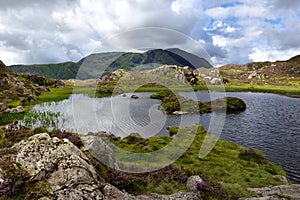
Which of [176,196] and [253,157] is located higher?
[176,196]

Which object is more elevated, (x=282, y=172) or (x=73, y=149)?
(x=73, y=149)

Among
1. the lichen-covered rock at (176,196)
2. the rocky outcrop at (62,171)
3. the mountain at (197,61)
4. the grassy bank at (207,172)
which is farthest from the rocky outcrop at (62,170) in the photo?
the mountain at (197,61)

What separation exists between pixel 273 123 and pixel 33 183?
56411 mm

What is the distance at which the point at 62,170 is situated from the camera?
11.2 meters

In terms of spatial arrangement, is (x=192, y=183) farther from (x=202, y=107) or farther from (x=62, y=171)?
(x=202, y=107)

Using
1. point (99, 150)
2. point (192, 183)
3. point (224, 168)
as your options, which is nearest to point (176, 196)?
point (192, 183)

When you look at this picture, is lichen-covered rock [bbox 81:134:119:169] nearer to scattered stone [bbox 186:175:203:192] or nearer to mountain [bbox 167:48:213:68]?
scattered stone [bbox 186:175:203:192]

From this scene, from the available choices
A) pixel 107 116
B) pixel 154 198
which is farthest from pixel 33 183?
pixel 107 116

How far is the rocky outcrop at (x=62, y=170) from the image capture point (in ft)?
34.8

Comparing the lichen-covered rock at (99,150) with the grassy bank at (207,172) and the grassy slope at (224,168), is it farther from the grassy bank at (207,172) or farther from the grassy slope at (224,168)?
the grassy slope at (224,168)

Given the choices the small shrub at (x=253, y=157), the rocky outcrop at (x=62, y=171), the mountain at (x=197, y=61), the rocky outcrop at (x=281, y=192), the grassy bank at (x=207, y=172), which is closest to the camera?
the rocky outcrop at (x=62, y=171)

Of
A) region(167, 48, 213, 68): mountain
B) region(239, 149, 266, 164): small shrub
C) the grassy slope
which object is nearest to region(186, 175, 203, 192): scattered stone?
the grassy slope

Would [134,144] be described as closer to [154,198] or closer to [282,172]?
[154,198]

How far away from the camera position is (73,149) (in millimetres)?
12789
